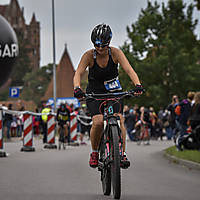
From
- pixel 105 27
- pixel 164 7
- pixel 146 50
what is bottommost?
pixel 105 27

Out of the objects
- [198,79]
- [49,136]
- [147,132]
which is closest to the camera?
[49,136]

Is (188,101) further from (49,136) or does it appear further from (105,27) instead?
(105,27)

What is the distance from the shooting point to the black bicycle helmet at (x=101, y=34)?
6.72 metres

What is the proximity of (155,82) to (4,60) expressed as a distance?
23893mm

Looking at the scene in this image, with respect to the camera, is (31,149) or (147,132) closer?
(31,149)

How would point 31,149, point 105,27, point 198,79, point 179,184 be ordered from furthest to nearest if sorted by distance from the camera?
1. point 198,79
2. point 31,149
3. point 179,184
4. point 105,27

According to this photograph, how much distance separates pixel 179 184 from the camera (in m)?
8.52

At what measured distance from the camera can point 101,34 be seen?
22.0ft

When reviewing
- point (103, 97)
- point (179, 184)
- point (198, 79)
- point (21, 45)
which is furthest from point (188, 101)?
point (21, 45)

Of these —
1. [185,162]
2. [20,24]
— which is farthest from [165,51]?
[20,24]

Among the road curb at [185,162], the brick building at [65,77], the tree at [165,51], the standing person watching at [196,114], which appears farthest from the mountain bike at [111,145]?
the brick building at [65,77]

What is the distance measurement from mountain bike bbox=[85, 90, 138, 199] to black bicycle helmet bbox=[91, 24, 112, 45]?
666mm

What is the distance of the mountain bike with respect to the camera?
20.5ft

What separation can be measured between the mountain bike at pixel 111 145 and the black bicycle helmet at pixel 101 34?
67 centimetres
